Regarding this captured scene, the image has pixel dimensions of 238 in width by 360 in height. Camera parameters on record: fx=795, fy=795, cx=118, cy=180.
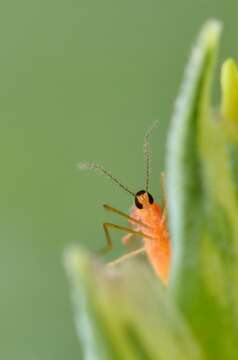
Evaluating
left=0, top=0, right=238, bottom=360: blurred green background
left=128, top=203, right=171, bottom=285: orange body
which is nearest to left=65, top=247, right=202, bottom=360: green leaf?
left=128, top=203, right=171, bottom=285: orange body

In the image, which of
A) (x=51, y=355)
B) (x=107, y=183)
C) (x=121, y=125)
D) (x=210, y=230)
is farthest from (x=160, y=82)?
(x=210, y=230)

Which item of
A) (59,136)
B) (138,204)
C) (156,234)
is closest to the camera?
(156,234)

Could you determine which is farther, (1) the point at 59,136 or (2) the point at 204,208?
(1) the point at 59,136

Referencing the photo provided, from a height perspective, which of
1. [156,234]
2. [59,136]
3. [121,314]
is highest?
[59,136]

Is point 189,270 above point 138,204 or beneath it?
beneath

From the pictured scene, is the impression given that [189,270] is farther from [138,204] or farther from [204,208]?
[138,204]

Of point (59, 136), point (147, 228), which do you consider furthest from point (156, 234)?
point (59, 136)

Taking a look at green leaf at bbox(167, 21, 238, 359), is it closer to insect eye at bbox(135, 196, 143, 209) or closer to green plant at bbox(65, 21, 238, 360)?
green plant at bbox(65, 21, 238, 360)
